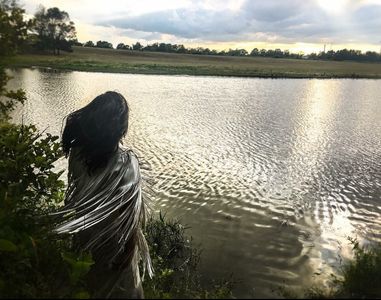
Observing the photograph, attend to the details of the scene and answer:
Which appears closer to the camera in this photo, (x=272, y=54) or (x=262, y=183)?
(x=262, y=183)

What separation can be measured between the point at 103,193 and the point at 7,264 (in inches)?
34.7

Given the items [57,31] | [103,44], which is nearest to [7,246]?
[57,31]

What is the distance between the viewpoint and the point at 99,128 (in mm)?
3225

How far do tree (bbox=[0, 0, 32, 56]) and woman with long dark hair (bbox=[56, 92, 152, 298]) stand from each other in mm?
2727

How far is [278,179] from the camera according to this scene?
1198cm

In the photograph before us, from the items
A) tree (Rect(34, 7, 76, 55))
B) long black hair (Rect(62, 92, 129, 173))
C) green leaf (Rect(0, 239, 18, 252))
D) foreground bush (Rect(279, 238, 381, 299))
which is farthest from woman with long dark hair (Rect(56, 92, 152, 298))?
tree (Rect(34, 7, 76, 55))

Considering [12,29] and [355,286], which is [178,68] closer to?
[12,29]

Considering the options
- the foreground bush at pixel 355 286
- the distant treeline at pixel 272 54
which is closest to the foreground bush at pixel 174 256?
the foreground bush at pixel 355 286

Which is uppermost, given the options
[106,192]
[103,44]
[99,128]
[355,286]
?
[103,44]

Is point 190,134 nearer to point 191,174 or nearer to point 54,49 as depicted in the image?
point 191,174

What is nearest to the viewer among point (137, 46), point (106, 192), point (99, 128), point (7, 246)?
point (7, 246)

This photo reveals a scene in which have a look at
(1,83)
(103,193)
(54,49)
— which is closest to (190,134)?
(1,83)

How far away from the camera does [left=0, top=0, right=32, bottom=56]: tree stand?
5.44 meters

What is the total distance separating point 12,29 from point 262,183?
7.82 m
